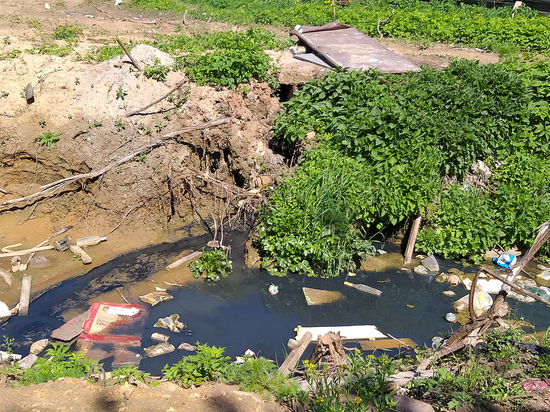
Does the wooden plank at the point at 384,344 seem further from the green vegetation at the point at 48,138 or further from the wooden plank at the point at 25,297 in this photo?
the green vegetation at the point at 48,138

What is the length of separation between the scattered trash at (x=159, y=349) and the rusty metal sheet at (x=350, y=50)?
525 cm

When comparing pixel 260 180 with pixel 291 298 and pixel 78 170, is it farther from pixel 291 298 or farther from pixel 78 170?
pixel 78 170

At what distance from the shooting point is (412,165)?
7.09 meters

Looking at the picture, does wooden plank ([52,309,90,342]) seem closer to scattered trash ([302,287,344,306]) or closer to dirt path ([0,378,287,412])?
dirt path ([0,378,287,412])

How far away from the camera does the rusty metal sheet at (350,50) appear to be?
28.3 ft

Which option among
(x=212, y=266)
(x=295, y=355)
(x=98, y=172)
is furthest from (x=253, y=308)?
(x=98, y=172)

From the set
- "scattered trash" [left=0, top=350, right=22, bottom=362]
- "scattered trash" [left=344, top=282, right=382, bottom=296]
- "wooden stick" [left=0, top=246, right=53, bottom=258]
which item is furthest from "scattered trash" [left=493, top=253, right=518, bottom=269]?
"wooden stick" [left=0, top=246, right=53, bottom=258]

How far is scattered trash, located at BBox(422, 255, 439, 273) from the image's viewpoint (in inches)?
283

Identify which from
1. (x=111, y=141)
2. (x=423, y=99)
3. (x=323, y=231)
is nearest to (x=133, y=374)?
(x=323, y=231)

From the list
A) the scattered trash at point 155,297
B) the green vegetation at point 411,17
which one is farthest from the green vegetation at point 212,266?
the green vegetation at point 411,17

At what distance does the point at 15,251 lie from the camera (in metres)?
7.01

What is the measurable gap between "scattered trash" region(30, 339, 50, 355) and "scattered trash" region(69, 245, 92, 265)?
58.6 inches

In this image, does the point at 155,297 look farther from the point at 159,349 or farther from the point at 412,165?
the point at 412,165

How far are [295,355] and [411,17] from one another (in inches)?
365
